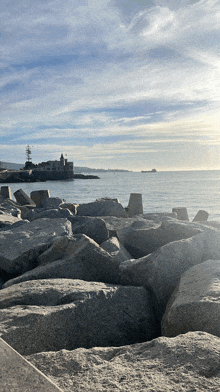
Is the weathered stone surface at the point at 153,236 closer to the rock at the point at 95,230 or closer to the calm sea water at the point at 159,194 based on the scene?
the rock at the point at 95,230

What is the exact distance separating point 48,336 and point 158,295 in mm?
1089

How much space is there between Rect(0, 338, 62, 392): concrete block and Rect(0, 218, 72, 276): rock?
240 centimetres

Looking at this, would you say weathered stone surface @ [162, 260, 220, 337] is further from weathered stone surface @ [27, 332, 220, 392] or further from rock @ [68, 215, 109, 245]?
rock @ [68, 215, 109, 245]

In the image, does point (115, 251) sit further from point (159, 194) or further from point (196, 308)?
point (159, 194)

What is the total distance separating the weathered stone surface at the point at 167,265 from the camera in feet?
9.43

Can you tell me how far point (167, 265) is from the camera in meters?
3.00

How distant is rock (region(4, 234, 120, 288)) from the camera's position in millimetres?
3289

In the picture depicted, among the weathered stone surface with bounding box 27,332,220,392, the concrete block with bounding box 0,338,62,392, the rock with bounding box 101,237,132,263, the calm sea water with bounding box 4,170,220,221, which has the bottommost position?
the calm sea water with bounding box 4,170,220,221

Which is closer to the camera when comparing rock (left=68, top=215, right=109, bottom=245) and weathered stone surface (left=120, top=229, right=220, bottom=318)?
weathered stone surface (left=120, top=229, right=220, bottom=318)

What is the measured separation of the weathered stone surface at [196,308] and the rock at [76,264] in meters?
1.07

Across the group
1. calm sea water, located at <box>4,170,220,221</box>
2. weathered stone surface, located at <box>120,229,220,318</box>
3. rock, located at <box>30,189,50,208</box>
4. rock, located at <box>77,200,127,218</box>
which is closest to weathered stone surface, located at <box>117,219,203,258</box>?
weathered stone surface, located at <box>120,229,220,318</box>

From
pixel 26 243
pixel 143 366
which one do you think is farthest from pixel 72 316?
pixel 26 243

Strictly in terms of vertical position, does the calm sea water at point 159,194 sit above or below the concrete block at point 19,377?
below

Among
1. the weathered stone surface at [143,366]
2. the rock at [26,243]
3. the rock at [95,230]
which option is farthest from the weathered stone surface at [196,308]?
the rock at [95,230]
